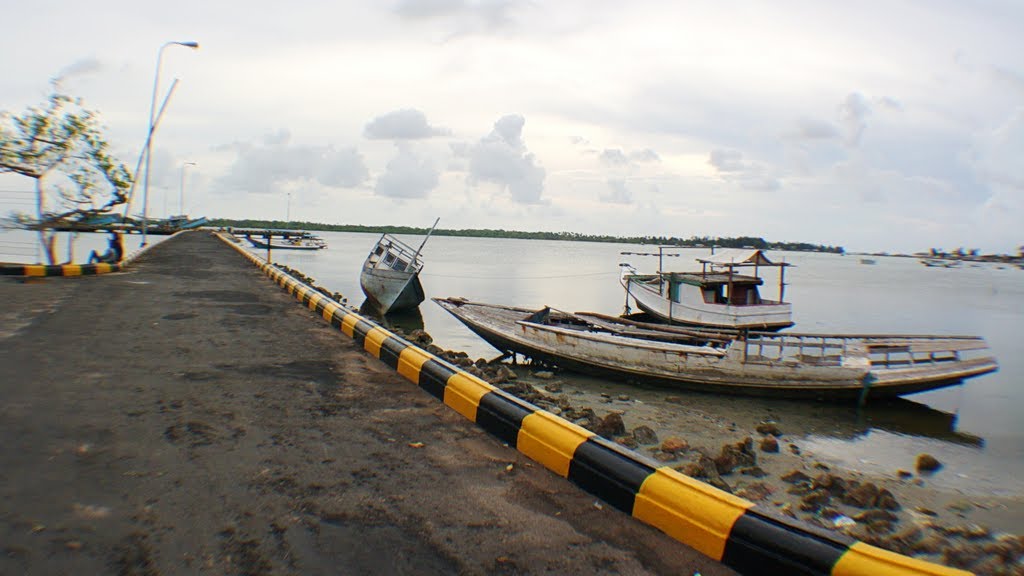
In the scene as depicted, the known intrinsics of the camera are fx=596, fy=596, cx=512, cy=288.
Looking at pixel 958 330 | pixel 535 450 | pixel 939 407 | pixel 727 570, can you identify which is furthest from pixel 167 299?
pixel 958 330

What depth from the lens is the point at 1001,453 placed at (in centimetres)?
1020

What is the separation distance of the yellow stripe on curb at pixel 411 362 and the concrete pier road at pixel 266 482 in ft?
0.41

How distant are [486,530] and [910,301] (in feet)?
158

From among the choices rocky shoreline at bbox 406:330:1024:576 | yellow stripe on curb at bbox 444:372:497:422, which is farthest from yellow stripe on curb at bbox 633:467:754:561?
rocky shoreline at bbox 406:330:1024:576

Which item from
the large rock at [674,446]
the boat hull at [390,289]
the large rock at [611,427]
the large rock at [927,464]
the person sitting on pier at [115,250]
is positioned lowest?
the large rock at [927,464]

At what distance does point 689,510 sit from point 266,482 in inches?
82.3

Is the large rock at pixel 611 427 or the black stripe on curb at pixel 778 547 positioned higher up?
the black stripe on curb at pixel 778 547

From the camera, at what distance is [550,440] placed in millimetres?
3578

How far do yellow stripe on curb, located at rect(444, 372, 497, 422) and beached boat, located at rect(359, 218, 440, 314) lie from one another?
15826 millimetres

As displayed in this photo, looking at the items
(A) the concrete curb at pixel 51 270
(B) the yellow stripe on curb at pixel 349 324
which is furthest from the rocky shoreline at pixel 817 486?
(A) the concrete curb at pixel 51 270

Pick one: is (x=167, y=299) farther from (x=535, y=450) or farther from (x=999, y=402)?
(x=999, y=402)

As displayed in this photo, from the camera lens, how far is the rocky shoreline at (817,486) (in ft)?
18.0

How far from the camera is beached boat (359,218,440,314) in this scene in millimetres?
20406

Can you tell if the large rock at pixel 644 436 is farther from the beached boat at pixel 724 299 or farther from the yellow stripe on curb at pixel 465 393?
the beached boat at pixel 724 299
